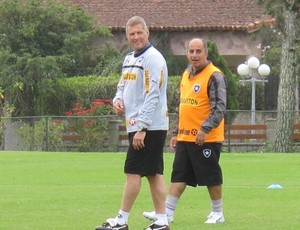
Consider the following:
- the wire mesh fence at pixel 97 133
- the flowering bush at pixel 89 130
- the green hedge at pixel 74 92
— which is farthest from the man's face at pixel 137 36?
the green hedge at pixel 74 92

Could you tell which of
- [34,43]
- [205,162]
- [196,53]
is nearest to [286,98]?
[34,43]

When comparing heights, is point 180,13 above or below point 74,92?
above

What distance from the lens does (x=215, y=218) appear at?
12.0m

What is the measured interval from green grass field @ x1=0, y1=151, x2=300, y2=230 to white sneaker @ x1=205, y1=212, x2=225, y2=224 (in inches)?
4.0

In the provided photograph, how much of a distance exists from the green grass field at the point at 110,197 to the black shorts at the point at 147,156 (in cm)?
97

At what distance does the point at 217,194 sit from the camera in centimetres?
1203

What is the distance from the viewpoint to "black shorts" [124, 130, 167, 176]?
421 inches

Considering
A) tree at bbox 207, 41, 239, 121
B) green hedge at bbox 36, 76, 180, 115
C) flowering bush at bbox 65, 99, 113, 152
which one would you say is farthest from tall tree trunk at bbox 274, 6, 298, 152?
green hedge at bbox 36, 76, 180, 115

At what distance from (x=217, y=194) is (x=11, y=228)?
233 centimetres

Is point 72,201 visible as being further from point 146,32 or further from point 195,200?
A: point 146,32

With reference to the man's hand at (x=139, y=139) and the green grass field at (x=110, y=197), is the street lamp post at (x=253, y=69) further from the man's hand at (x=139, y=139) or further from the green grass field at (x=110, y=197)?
the man's hand at (x=139, y=139)

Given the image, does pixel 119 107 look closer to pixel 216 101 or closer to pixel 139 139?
pixel 139 139

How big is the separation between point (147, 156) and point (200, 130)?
117cm

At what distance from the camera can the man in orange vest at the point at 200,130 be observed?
11.9m
